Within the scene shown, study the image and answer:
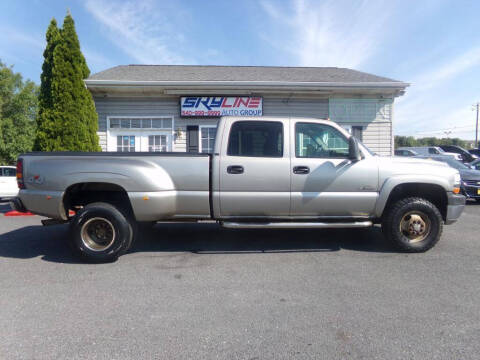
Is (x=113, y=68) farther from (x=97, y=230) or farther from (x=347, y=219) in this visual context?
(x=347, y=219)

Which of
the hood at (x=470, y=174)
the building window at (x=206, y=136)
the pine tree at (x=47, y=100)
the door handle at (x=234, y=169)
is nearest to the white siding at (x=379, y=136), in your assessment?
the hood at (x=470, y=174)

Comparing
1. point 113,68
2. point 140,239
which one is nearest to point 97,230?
point 140,239

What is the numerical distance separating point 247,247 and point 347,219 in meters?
1.55

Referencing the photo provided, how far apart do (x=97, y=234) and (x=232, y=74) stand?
10278 mm

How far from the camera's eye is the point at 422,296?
3137 millimetres

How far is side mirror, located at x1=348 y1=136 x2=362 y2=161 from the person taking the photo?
4.31 metres

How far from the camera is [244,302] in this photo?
9.95ft

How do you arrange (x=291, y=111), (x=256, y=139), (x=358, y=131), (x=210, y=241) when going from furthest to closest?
(x=358, y=131)
(x=291, y=111)
(x=210, y=241)
(x=256, y=139)

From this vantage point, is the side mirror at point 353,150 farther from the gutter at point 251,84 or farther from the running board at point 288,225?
the gutter at point 251,84

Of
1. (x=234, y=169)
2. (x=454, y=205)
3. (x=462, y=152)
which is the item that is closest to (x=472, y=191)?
(x=454, y=205)

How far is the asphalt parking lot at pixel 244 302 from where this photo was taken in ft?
7.61

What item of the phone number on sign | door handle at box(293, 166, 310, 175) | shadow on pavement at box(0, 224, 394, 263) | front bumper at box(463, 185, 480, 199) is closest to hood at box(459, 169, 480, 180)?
front bumper at box(463, 185, 480, 199)

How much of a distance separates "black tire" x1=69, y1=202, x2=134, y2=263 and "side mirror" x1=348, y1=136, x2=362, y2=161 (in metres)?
3.21

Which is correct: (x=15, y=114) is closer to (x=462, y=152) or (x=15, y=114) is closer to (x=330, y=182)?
(x=330, y=182)
